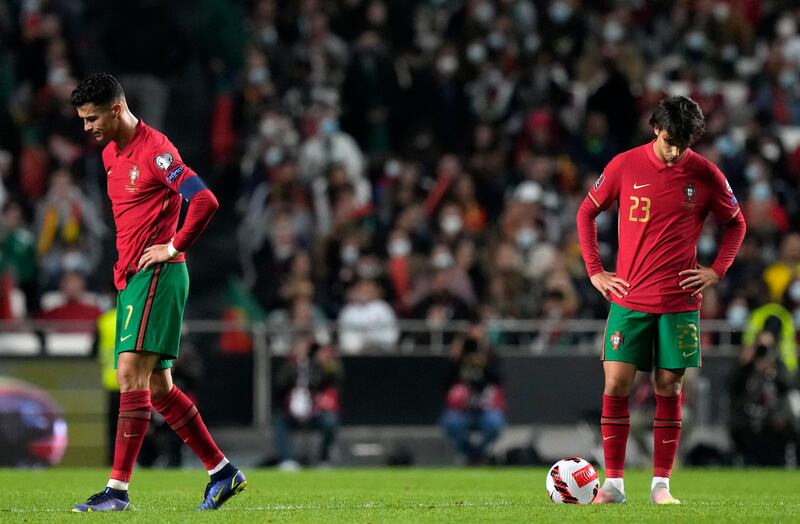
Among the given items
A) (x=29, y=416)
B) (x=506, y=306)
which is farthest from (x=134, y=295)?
(x=506, y=306)

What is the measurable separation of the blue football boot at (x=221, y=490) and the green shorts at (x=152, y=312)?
0.73 meters

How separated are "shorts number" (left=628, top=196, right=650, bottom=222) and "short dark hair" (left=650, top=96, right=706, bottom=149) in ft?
1.32

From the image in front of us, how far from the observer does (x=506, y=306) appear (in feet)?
61.1

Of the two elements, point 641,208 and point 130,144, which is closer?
point 130,144

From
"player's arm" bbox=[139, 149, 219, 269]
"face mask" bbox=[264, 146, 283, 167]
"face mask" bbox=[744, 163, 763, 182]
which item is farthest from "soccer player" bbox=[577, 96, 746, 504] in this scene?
"face mask" bbox=[744, 163, 763, 182]

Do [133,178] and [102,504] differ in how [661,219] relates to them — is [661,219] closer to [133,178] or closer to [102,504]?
[133,178]

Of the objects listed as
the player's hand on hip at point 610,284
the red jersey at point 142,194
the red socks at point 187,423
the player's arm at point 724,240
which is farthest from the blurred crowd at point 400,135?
the red jersey at point 142,194

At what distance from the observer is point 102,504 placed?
8719 mm

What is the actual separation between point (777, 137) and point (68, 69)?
9550mm

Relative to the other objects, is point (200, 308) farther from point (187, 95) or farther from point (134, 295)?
point (134, 295)

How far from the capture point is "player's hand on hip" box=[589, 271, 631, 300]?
940cm

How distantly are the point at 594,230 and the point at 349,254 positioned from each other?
9.72 metres

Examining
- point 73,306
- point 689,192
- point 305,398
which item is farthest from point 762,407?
point 689,192

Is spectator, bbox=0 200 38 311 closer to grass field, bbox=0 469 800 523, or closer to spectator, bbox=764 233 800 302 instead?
grass field, bbox=0 469 800 523
